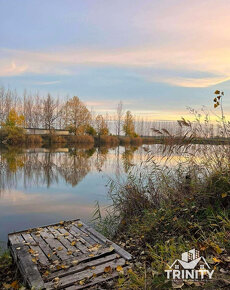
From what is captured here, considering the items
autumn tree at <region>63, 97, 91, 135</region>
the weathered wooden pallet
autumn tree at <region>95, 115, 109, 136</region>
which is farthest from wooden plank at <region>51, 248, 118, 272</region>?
autumn tree at <region>95, 115, 109, 136</region>

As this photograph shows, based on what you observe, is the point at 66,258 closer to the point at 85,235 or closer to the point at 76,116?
the point at 85,235

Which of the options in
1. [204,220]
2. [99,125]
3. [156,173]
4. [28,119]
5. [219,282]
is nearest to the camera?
[219,282]

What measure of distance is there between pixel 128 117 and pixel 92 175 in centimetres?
3708

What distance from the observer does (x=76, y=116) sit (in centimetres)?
4012

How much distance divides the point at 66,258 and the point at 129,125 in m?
43.6

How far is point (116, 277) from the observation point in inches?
109

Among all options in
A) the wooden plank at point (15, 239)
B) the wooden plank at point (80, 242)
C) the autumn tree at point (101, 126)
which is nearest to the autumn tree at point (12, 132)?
the autumn tree at point (101, 126)

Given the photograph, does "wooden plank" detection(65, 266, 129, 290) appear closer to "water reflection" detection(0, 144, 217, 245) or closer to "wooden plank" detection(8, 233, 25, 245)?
"wooden plank" detection(8, 233, 25, 245)

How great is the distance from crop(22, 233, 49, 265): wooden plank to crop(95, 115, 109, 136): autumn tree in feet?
125

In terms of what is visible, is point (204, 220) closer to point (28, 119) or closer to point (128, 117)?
point (28, 119)

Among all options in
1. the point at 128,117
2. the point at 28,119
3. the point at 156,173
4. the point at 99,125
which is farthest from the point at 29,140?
the point at 156,173

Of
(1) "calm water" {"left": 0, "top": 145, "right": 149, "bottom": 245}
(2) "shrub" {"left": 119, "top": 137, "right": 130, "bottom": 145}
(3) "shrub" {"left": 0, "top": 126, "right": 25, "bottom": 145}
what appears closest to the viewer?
(1) "calm water" {"left": 0, "top": 145, "right": 149, "bottom": 245}

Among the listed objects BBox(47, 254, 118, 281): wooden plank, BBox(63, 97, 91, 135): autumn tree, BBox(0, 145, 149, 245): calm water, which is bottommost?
BBox(0, 145, 149, 245): calm water

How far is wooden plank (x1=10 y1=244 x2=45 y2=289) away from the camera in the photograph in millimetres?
2652
